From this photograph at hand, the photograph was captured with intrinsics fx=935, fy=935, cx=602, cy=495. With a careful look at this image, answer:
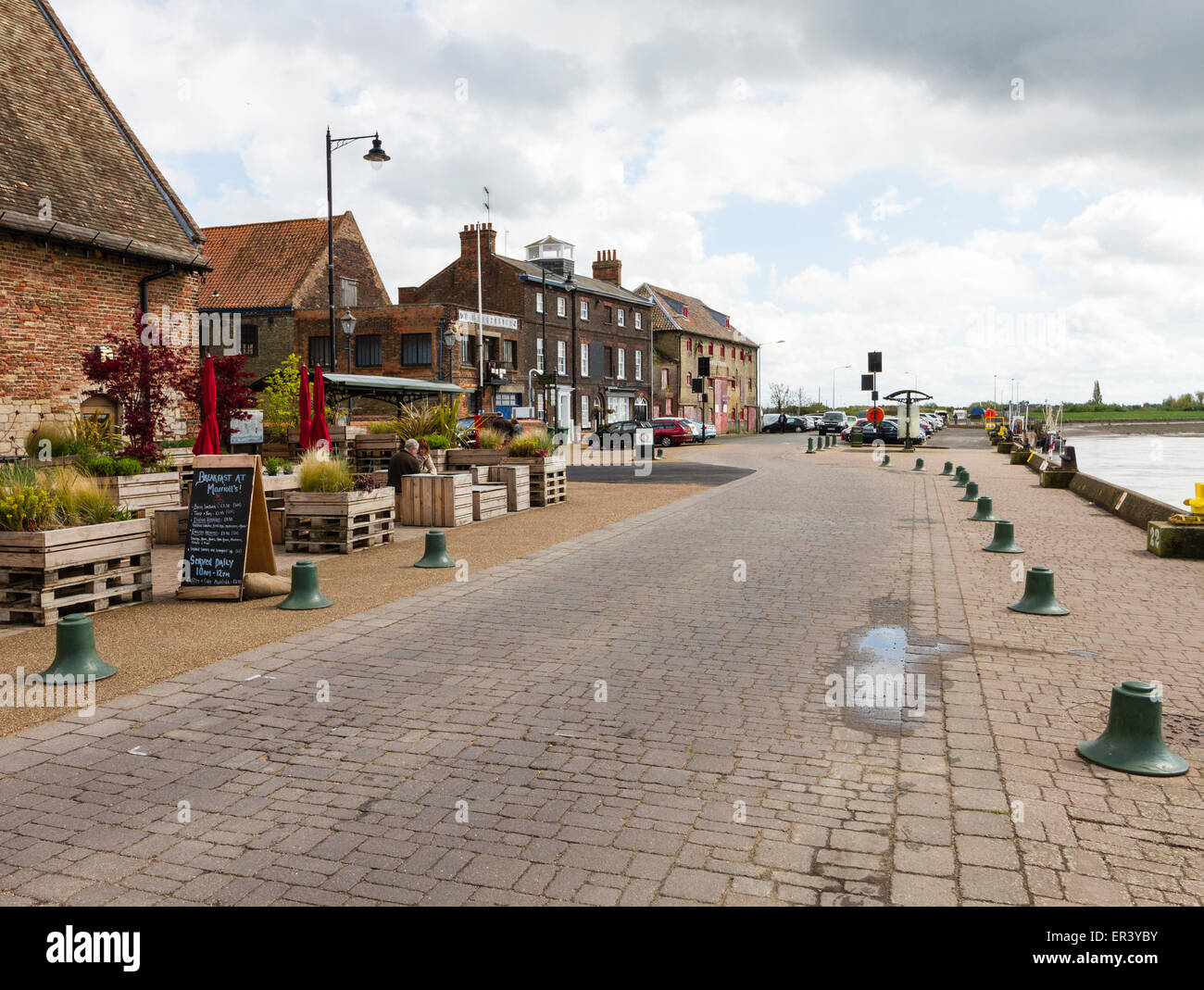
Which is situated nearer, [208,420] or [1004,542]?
[208,420]

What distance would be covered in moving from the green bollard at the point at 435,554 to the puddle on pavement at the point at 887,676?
4.78 m

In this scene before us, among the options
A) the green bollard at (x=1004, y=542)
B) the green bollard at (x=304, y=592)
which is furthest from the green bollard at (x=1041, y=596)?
the green bollard at (x=304, y=592)

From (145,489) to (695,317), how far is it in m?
62.5

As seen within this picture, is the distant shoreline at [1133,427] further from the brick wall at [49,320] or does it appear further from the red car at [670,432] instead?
the brick wall at [49,320]

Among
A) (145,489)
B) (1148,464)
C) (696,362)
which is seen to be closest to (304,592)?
(145,489)

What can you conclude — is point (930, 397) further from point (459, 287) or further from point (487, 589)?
point (487, 589)

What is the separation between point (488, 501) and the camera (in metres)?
15.4

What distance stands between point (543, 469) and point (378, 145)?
11719mm

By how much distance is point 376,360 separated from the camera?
4219 centimetres

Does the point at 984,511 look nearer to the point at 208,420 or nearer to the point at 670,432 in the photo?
the point at 208,420

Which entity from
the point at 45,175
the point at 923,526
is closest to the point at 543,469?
the point at 923,526

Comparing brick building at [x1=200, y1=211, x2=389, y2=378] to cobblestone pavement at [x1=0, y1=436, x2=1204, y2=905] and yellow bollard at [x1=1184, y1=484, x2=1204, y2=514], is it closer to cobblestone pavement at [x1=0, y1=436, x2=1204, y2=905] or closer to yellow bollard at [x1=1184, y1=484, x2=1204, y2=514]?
yellow bollard at [x1=1184, y1=484, x2=1204, y2=514]

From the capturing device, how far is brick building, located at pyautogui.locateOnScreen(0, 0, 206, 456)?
1738cm

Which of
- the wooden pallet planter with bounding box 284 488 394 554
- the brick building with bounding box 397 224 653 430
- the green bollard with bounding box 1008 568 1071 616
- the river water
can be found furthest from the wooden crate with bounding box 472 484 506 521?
the brick building with bounding box 397 224 653 430
